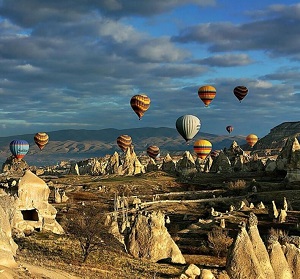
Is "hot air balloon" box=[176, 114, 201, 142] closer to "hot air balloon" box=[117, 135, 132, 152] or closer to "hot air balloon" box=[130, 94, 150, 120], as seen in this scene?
"hot air balloon" box=[130, 94, 150, 120]

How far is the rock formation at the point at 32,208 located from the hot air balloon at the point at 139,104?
74.0 metres

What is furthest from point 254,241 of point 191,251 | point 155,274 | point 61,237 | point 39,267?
point 191,251

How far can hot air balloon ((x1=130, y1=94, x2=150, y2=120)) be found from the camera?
11536 centimetres

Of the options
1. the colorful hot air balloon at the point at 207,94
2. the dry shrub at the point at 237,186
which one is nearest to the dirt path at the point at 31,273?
the dry shrub at the point at 237,186

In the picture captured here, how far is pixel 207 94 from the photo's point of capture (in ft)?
378

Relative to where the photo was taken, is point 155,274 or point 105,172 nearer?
point 155,274

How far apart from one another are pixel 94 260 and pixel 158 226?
6109 millimetres

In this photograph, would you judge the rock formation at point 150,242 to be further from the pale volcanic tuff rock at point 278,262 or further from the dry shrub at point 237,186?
the dry shrub at point 237,186

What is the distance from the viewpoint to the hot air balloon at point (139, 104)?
11536 centimetres

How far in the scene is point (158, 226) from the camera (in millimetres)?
36000

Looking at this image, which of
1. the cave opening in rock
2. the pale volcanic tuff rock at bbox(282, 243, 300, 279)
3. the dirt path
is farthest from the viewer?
the cave opening in rock

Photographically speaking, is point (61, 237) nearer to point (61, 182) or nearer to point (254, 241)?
point (254, 241)

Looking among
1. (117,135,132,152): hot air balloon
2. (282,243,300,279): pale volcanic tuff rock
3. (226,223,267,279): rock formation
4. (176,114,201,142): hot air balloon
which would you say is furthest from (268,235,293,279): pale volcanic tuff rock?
(117,135,132,152): hot air balloon

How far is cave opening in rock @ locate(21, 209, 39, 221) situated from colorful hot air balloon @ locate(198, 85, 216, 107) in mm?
78945
